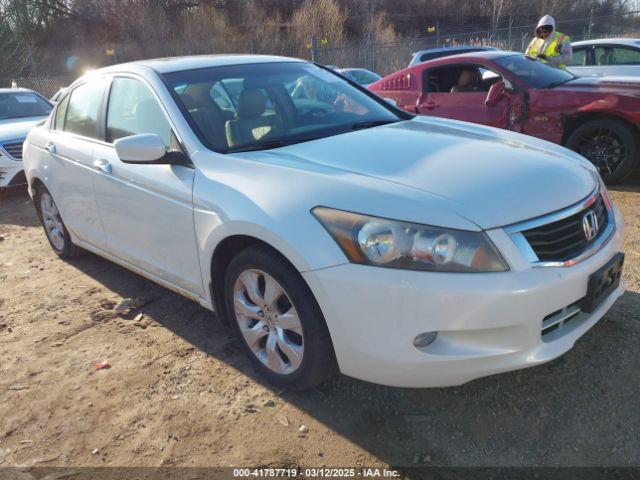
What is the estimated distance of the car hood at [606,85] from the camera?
18.7ft

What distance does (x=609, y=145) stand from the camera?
5.88m

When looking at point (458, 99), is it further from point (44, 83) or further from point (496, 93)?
point (44, 83)

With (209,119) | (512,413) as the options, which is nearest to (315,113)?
(209,119)

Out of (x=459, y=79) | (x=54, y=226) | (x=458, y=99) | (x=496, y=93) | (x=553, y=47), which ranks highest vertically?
(x=553, y=47)

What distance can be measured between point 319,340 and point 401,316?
0.45m

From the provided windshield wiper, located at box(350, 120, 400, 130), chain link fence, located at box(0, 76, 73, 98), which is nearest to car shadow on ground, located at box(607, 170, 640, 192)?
windshield wiper, located at box(350, 120, 400, 130)

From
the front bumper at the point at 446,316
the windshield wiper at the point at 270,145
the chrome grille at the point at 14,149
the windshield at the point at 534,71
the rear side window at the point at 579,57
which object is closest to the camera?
the front bumper at the point at 446,316

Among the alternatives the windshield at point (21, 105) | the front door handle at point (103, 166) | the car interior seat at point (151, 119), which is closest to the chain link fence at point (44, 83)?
the windshield at point (21, 105)

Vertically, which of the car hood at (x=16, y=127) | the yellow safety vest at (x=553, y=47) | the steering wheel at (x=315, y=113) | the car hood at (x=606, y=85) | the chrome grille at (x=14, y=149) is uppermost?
the yellow safety vest at (x=553, y=47)

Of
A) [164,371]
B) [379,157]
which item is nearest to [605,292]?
[379,157]

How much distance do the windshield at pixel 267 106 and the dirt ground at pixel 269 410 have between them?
50.0 inches

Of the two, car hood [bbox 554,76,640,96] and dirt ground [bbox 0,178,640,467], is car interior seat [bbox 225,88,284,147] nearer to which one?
dirt ground [bbox 0,178,640,467]

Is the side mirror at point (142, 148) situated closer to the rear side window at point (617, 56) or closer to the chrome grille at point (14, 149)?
A: the chrome grille at point (14, 149)

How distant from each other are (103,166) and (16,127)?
19.0ft
